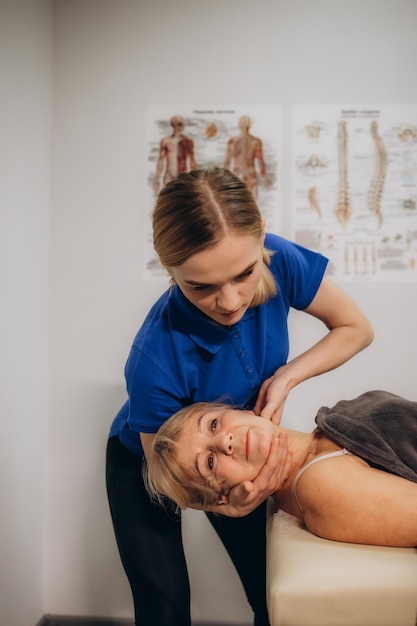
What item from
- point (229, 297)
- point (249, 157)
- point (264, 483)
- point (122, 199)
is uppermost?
point (249, 157)

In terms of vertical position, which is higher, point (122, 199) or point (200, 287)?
point (122, 199)

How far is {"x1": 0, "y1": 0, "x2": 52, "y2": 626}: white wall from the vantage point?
1689 mm

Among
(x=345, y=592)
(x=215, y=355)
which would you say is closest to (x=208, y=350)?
(x=215, y=355)

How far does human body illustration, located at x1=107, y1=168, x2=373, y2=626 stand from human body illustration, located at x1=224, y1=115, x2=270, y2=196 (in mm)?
759

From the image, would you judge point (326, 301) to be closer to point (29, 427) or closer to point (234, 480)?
point (234, 480)

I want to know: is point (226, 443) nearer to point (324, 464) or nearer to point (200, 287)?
point (324, 464)

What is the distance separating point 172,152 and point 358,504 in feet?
4.76

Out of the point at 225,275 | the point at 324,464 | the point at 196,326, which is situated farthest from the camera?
the point at 196,326

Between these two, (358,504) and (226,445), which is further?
(226,445)

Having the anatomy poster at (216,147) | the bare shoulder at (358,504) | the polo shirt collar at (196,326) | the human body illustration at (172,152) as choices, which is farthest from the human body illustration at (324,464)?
the human body illustration at (172,152)

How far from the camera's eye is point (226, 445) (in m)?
1.23

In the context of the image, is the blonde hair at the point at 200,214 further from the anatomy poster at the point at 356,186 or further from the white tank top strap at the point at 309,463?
the anatomy poster at the point at 356,186

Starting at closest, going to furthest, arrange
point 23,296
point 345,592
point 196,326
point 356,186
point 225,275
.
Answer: point 345,592
point 225,275
point 196,326
point 23,296
point 356,186

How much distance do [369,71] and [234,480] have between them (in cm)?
155
